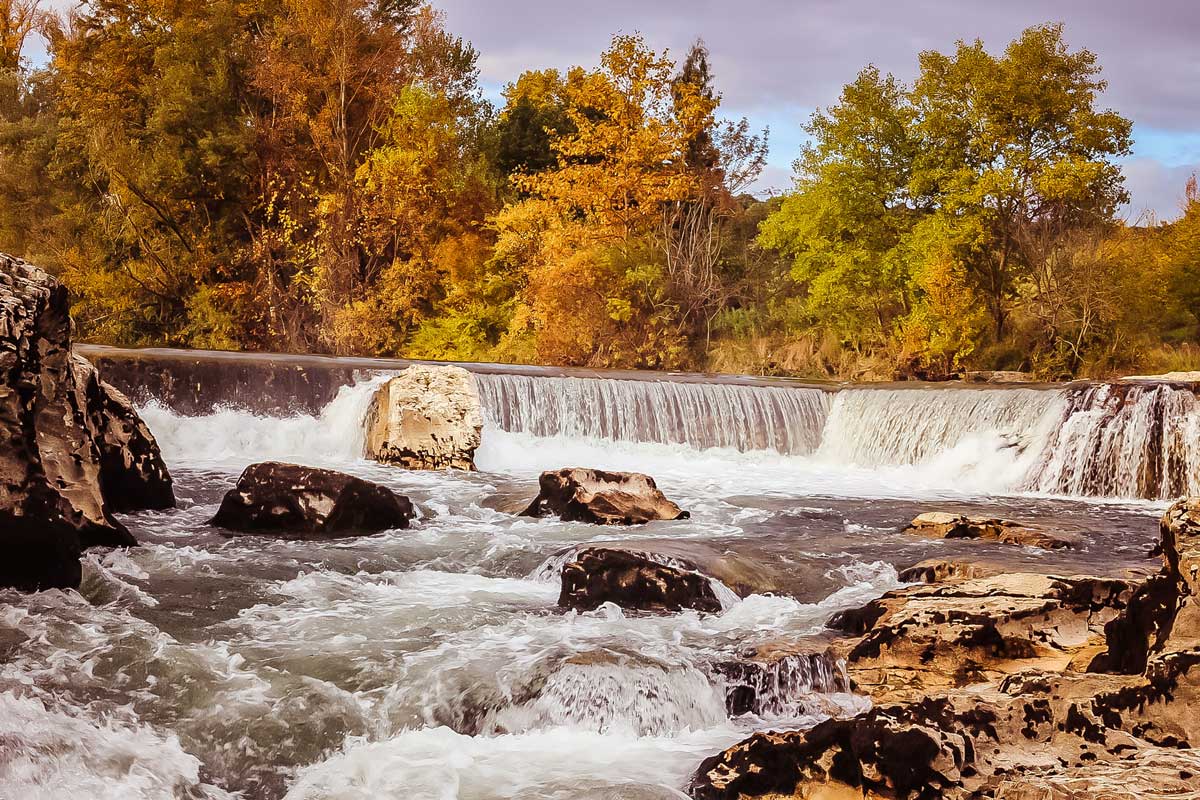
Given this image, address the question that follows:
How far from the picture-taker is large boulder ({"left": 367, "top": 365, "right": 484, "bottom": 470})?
14.2 m

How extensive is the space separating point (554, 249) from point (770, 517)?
16.8 metres

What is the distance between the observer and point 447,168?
Result: 29469 mm

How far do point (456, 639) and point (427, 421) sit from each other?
27.5 feet

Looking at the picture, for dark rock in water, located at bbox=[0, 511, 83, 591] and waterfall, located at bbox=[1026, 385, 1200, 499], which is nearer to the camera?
dark rock in water, located at bbox=[0, 511, 83, 591]

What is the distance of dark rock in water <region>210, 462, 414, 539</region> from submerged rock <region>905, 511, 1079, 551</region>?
492 centimetres

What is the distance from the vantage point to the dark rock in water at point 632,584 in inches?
266

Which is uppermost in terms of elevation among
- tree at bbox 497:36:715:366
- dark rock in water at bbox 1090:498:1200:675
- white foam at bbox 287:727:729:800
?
tree at bbox 497:36:715:366

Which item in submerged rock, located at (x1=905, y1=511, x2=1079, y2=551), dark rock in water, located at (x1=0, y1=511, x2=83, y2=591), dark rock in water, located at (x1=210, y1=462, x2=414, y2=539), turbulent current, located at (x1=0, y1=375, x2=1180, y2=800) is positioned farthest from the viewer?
dark rock in water, located at (x1=210, y1=462, x2=414, y2=539)

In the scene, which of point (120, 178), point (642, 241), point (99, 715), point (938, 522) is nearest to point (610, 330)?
point (642, 241)

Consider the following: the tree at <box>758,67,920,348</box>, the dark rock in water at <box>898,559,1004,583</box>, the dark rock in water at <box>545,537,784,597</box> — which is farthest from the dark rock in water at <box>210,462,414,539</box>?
the tree at <box>758,67,920,348</box>

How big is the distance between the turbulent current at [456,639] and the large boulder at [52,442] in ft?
1.19

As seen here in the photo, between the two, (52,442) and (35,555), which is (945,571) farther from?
(52,442)

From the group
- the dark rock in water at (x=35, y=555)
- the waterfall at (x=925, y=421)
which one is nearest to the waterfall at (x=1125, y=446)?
the waterfall at (x=925, y=421)

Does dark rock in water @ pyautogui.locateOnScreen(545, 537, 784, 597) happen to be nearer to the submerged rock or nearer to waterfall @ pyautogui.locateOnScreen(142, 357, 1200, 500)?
the submerged rock
